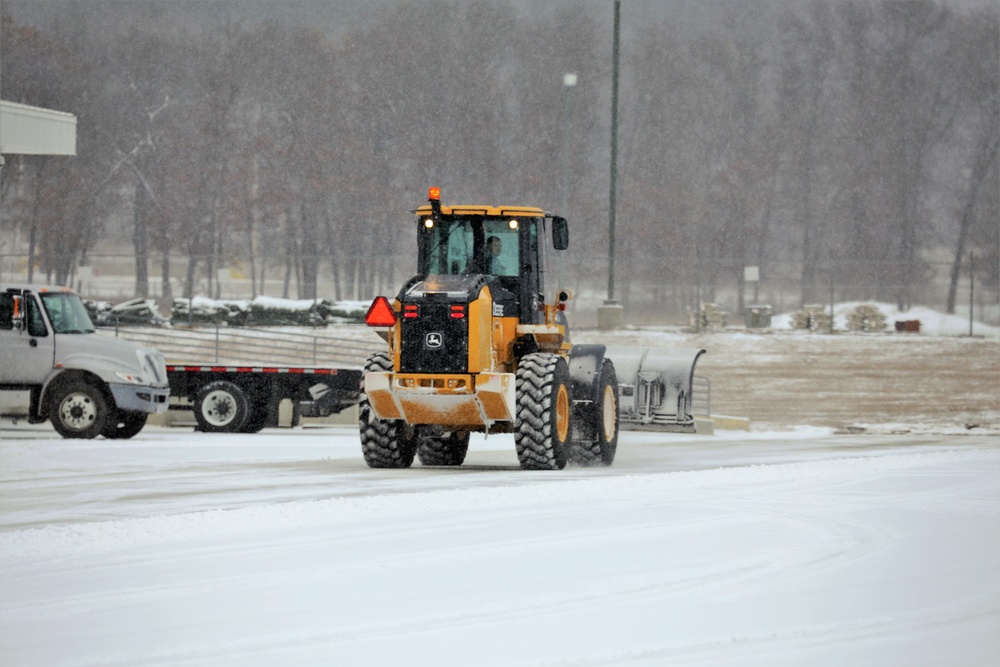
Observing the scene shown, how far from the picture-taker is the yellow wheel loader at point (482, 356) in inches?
662

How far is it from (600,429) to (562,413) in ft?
→ 3.48

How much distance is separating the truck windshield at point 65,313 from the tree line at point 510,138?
5049cm

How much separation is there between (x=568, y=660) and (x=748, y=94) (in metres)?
87.1

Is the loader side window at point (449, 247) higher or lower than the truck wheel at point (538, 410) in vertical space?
higher

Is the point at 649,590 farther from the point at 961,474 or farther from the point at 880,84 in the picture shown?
the point at 880,84

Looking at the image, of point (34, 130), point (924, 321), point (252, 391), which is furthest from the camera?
point (924, 321)

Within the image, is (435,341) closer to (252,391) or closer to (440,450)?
(440,450)

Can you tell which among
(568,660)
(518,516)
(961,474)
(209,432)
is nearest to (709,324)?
(209,432)

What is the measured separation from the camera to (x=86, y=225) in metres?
78.1

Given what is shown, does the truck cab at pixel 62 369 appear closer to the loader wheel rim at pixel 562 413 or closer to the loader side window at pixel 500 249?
the loader side window at pixel 500 249

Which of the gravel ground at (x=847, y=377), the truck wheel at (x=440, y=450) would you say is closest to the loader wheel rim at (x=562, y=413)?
the truck wheel at (x=440, y=450)

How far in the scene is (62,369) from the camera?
22062mm

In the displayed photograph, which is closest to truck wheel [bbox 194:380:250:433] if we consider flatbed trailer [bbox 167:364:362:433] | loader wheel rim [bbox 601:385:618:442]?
flatbed trailer [bbox 167:364:362:433]

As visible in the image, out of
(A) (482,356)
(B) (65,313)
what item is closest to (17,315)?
(B) (65,313)
